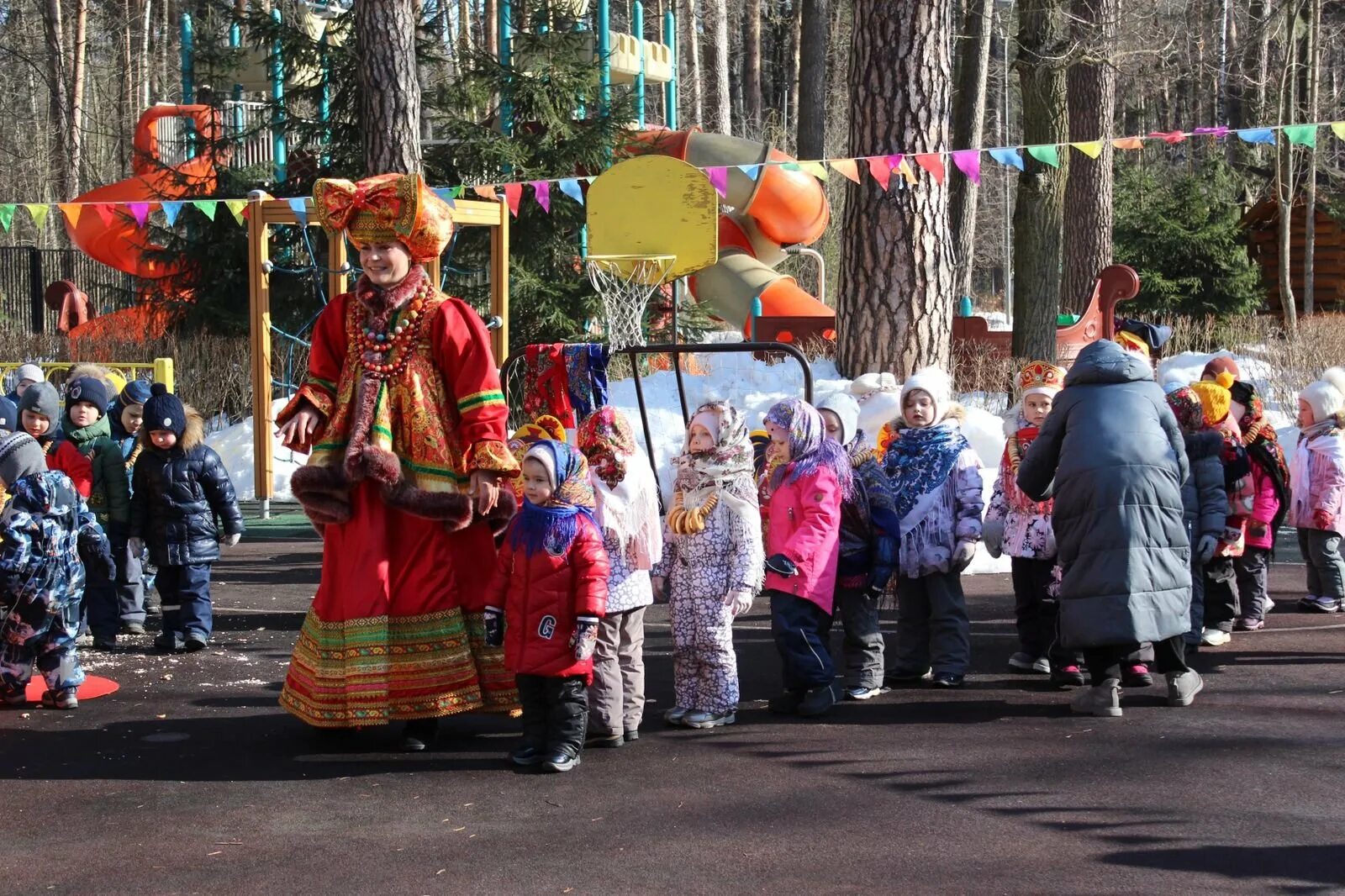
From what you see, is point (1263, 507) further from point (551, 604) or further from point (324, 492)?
point (324, 492)

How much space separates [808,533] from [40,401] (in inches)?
154

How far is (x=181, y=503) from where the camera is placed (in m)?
8.55

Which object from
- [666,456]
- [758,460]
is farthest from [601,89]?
[758,460]

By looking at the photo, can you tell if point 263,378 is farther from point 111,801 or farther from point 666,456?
point 111,801

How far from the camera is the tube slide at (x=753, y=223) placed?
926 inches

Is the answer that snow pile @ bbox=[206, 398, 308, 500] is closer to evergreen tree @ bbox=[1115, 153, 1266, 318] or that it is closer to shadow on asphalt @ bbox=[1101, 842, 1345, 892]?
shadow on asphalt @ bbox=[1101, 842, 1345, 892]

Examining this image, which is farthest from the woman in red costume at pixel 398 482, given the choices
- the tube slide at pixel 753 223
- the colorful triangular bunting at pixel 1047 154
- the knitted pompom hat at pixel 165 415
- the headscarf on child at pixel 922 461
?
the tube slide at pixel 753 223

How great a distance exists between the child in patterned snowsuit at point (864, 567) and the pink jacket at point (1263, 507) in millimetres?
2754

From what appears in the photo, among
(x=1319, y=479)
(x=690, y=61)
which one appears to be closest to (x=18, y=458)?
(x=1319, y=479)

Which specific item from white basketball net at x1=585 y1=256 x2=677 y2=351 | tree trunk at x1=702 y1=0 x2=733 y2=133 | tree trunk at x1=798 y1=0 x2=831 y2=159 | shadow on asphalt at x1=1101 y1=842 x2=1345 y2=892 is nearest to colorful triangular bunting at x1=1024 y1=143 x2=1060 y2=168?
white basketball net at x1=585 y1=256 x2=677 y2=351

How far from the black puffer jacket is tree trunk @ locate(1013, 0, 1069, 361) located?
36.6 ft

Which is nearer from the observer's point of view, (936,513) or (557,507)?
(557,507)

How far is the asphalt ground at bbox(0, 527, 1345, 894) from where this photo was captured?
4.71 meters

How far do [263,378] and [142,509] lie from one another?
15.8 feet
